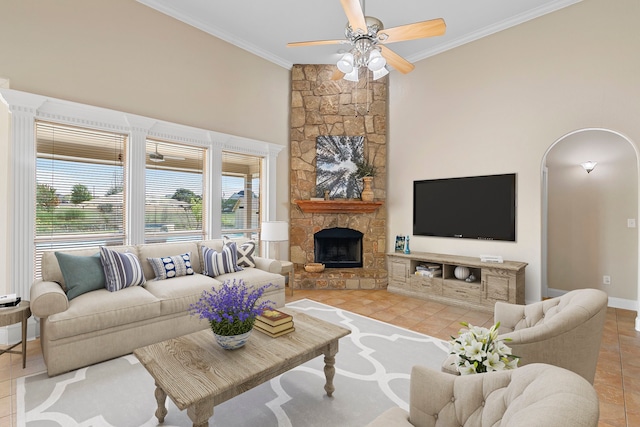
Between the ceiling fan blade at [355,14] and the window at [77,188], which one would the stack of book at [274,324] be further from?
the window at [77,188]

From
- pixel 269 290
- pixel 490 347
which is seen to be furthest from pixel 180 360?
pixel 269 290

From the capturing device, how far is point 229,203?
4.96 meters

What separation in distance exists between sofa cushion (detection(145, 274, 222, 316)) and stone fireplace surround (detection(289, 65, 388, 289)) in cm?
230

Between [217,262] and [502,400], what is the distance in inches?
132

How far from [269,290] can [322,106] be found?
334cm

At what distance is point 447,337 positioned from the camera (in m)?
3.33

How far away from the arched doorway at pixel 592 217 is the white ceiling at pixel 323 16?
5.97 feet

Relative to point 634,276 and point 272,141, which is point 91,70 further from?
point 634,276

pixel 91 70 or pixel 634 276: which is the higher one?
pixel 91 70

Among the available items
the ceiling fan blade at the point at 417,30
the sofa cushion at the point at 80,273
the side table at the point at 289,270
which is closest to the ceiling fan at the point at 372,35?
the ceiling fan blade at the point at 417,30

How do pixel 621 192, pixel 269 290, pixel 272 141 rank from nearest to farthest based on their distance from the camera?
pixel 269 290 → pixel 621 192 → pixel 272 141

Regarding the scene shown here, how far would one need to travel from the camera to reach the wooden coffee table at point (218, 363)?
5.27 ft

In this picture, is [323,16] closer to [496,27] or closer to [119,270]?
[496,27]

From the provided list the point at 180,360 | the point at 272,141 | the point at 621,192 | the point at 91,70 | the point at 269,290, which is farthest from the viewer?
the point at 272,141
